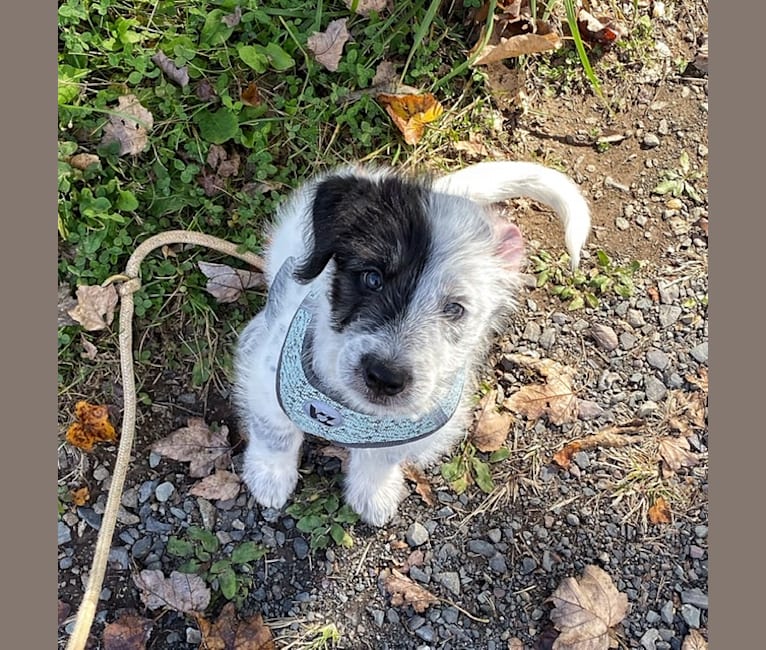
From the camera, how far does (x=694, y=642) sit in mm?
3547

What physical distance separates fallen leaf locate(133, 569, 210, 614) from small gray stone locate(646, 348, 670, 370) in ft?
8.44

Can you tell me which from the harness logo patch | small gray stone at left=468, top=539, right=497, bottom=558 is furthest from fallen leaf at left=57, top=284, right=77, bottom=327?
small gray stone at left=468, top=539, right=497, bottom=558

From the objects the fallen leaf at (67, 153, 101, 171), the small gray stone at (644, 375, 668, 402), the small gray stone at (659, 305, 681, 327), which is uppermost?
the fallen leaf at (67, 153, 101, 171)

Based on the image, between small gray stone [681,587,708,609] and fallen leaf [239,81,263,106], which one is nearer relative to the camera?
small gray stone [681,587,708,609]

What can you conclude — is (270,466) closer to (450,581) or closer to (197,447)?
(197,447)

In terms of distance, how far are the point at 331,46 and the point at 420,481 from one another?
7.66ft

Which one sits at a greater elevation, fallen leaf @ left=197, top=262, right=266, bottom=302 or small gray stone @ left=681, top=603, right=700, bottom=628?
fallen leaf @ left=197, top=262, right=266, bottom=302

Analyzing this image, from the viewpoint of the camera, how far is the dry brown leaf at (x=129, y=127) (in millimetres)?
3762

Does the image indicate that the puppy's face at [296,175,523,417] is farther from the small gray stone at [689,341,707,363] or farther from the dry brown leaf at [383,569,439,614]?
the small gray stone at [689,341,707,363]

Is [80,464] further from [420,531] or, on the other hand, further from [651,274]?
[651,274]

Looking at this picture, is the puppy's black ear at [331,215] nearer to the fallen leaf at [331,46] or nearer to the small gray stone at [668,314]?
the fallen leaf at [331,46]

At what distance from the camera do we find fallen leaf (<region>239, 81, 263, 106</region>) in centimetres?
392

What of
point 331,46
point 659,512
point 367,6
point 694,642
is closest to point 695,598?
point 694,642

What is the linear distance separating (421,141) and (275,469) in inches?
76.5
